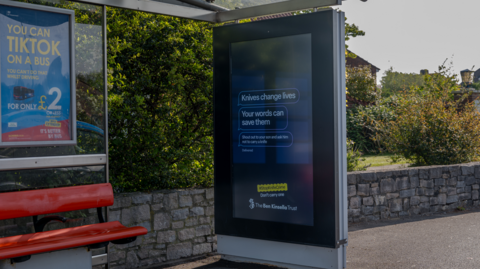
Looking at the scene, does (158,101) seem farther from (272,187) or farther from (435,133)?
(435,133)

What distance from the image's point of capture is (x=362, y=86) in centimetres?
2406

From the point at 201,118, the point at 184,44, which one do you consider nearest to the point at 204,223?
the point at 201,118

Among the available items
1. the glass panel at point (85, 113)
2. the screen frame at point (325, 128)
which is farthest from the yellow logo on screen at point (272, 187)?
the glass panel at point (85, 113)

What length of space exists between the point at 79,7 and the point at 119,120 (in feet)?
4.75

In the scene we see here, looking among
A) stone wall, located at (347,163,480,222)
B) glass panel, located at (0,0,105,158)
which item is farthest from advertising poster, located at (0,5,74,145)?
stone wall, located at (347,163,480,222)

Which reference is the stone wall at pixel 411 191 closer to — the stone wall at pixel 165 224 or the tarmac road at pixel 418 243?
the tarmac road at pixel 418 243

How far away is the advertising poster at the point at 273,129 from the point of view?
4.72m

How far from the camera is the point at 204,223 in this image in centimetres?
582

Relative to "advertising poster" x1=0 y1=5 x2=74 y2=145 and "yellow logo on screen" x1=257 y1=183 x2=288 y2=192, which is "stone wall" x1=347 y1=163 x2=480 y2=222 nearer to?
"yellow logo on screen" x1=257 y1=183 x2=288 y2=192

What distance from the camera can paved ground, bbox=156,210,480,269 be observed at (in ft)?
18.0

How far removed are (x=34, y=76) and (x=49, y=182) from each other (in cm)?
99

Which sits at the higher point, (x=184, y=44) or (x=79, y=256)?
(x=184, y=44)

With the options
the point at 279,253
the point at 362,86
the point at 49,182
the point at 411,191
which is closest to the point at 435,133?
the point at 411,191

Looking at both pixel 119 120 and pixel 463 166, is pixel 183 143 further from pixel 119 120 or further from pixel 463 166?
pixel 463 166
